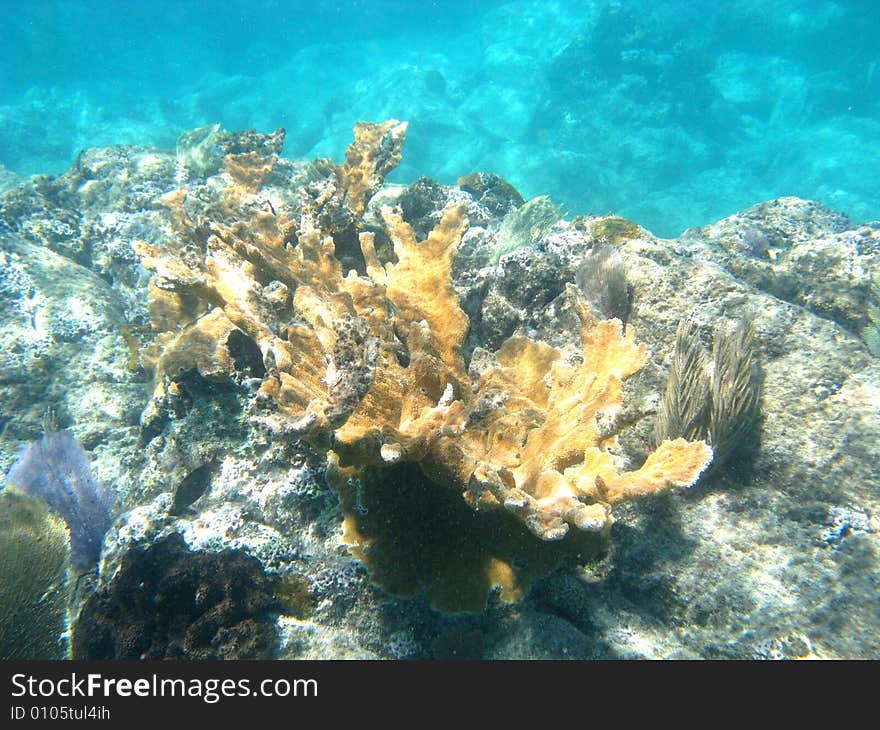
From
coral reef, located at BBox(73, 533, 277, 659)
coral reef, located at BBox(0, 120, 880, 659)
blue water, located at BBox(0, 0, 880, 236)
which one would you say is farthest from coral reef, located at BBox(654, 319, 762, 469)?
blue water, located at BBox(0, 0, 880, 236)

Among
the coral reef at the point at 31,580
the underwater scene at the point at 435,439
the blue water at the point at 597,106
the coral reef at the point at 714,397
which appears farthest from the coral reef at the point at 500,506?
the blue water at the point at 597,106

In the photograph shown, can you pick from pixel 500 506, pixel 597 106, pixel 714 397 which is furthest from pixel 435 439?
pixel 597 106

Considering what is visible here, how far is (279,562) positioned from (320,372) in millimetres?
1165

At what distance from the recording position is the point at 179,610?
2.32 m

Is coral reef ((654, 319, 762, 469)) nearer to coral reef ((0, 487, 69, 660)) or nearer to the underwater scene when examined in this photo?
the underwater scene

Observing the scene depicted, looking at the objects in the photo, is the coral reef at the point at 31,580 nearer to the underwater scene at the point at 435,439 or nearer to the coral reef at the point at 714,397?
the underwater scene at the point at 435,439

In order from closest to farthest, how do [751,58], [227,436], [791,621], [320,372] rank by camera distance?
[791,621] < [320,372] < [227,436] < [751,58]

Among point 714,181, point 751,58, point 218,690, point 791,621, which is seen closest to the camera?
point 218,690

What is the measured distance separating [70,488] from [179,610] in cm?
267

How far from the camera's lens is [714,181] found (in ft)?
73.5

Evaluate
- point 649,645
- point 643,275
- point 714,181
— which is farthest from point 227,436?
point 714,181

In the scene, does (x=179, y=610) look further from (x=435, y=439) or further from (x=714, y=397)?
(x=714, y=397)

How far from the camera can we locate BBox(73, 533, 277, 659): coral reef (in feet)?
7.13

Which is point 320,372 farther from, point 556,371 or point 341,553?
point 556,371
